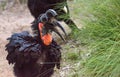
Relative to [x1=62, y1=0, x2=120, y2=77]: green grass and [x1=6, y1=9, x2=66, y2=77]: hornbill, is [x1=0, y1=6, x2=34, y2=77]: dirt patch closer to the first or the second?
[x1=6, y1=9, x2=66, y2=77]: hornbill

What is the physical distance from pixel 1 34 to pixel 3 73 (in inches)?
43.0

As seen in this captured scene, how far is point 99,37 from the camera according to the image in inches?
99.5

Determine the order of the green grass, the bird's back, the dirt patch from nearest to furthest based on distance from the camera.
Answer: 1. the green grass
2. the bird's back
3. the dirt patch

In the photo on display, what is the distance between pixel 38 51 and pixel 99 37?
0.49 m

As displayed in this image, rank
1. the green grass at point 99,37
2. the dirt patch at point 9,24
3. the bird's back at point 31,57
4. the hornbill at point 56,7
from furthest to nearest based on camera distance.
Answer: the dirt patch at point 9,24, the hornbill at point 56,7, the bird's back at point 31,57, the green grass at point 99,37

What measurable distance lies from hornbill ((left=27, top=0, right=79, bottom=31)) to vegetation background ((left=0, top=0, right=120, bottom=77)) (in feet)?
1.49

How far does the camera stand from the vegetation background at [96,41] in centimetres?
226

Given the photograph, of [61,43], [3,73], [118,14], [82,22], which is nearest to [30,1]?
[61,43]

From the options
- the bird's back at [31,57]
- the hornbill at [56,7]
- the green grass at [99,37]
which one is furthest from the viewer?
the hornbill at [56,7]

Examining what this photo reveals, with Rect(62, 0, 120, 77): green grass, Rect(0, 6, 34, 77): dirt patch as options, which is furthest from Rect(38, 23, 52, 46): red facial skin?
Rect(0, 6, 34, 77): dirt patch

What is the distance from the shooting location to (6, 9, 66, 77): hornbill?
106 inches

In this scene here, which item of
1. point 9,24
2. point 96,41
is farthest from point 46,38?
point 9,24

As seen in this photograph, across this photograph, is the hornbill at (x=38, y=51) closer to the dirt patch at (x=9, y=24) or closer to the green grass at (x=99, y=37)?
the green grass at (x=99, y=37)

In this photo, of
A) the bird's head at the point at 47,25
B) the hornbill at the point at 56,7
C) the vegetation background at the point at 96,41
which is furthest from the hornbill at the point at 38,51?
the hornbill at the point at 56,7
